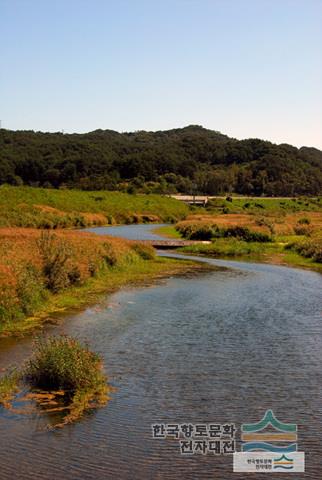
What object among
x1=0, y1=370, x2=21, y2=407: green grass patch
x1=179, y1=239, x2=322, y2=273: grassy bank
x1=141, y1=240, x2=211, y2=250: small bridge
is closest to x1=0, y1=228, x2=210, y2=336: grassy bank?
x1=0, y1=370, x2=21, y2=407: green grass patch

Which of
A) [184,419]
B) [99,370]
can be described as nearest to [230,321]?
[99,370]

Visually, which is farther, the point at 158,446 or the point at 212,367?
the point at 212,367

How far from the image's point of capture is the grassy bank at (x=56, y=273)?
72.3 feet

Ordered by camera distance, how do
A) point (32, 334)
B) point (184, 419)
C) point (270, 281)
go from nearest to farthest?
point (184, 419), point (32, 334), point (270, 281)

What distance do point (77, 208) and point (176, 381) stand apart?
80.0 meters

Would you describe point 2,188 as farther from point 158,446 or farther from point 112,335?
point 158,446

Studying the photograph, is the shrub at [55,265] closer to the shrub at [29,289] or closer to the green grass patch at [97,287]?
the green grass patch at [97,287]

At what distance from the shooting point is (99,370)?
52.8 feet

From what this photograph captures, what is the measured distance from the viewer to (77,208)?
94562mm

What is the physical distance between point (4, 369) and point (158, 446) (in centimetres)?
612

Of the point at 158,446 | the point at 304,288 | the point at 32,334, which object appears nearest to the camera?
the point at 158,446

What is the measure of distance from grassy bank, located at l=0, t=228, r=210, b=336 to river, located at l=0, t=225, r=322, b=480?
1433 mm

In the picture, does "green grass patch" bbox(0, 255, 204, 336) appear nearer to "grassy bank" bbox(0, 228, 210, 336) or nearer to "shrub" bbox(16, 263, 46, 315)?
"grassy bank" bbox(0, 228, 210, 336)

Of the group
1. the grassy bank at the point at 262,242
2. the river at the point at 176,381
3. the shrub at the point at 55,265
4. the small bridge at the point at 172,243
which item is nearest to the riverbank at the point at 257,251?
the grassy bank at the point at 262,242
